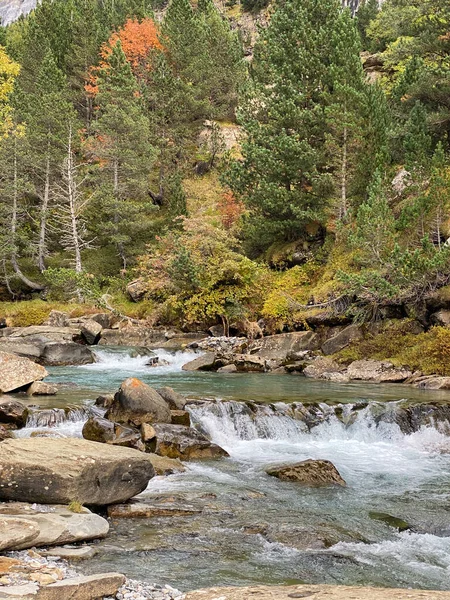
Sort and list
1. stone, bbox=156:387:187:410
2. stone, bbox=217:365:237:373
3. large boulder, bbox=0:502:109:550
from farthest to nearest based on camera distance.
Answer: stone, bbox=217:365:237:373 < stone, bbox=156:387:187:410 < large boulder, bbox=0:502:109:550

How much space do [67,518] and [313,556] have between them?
10.9 ft

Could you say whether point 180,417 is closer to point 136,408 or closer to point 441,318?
point 136,408

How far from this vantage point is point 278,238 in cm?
3259

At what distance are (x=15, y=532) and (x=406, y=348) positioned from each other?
60.3ft

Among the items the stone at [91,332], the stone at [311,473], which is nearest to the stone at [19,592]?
the stone at [311,473]

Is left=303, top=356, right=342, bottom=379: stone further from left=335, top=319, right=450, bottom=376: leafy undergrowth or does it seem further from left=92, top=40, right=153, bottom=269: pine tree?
left=92, top=40, right=153, bottom=269: pine tree

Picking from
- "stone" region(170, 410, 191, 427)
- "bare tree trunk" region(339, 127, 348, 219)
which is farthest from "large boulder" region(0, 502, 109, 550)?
"bare tree trunk" region(339, 127, 348, 219)

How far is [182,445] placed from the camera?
12.3 metres

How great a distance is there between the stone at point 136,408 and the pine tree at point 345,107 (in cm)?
1706

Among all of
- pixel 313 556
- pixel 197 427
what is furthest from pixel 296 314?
pixel 313 556

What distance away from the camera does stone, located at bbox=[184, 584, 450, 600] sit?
5.14 m

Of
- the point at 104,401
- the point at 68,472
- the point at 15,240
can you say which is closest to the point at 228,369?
the point at 104,401

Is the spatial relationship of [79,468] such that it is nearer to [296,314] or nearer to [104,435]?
[104,435]

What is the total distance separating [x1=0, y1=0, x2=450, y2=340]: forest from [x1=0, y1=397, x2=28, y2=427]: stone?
1349cm
